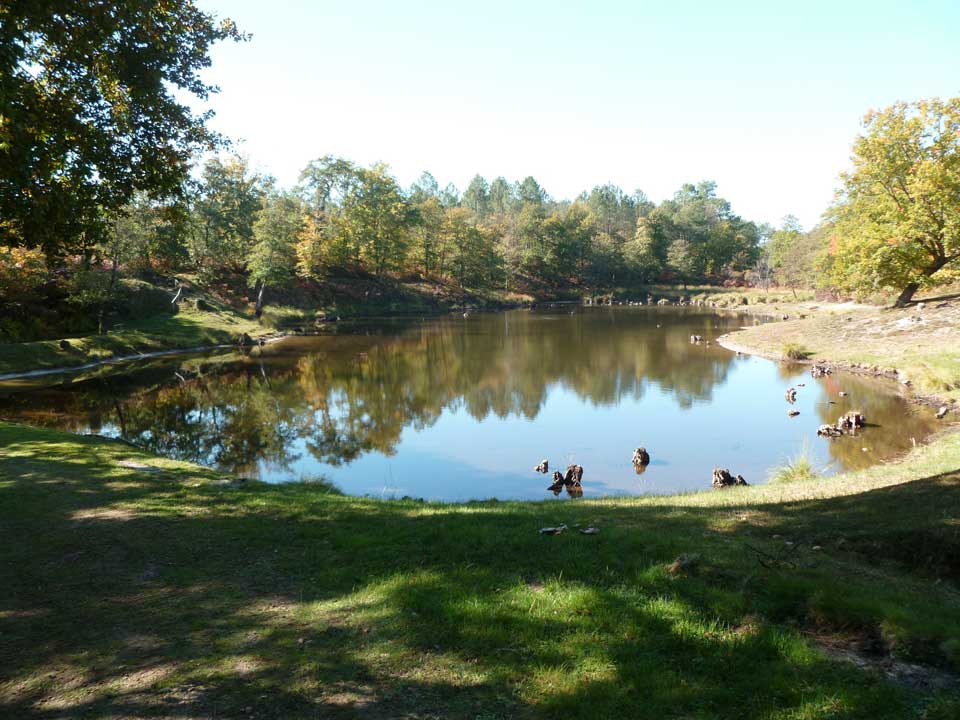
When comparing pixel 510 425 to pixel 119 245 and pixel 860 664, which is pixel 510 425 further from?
pixel 119 245

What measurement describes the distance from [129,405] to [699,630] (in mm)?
24540

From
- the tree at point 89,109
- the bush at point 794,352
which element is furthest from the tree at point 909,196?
the tree at point 89,109

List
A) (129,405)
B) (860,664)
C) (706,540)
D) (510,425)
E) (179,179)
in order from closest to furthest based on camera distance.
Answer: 1. (860,664)
2. (706,540)
3. (179,179)
4. (510,425)
5. (129,405)

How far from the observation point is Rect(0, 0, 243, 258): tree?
9227 millimetres

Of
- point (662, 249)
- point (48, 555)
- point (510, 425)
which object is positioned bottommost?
point (510, 425)

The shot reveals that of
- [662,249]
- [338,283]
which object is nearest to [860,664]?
[338,283]

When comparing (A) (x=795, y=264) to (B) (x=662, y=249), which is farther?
(B) (x=662, y=249)

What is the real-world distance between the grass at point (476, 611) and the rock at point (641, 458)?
772 cm

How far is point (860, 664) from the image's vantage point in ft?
14.0

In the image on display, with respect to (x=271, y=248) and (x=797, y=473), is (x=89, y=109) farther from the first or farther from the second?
(x=271, y=248)

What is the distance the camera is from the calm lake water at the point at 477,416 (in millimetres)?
16094

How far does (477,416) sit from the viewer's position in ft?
Answer: 75.2

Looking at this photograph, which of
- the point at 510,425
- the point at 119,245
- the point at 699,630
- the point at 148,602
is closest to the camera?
the point at 699,630

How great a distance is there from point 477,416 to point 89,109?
15665 millimetres
